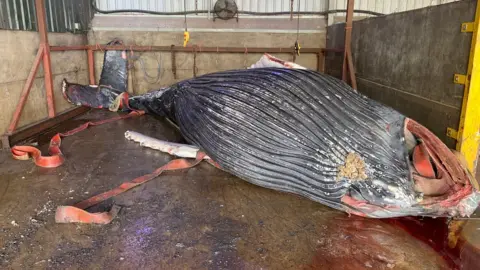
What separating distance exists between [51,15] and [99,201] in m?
3.99

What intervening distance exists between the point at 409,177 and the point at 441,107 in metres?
0.92

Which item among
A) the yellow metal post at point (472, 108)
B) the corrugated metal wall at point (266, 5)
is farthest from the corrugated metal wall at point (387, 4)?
the yellow metal post at point (472, 108)

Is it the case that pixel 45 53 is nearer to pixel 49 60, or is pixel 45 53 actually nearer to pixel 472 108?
pixel 49 60

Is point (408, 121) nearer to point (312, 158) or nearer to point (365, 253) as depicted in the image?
point (312, 158)

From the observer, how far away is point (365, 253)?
1.92 m

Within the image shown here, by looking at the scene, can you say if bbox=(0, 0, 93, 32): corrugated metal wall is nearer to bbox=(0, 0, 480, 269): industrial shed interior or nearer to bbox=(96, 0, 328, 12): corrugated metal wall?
bbox=(0, 0, 480, 269): industrial shed interior

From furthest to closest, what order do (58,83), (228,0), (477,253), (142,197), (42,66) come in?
(228,0), (58,83), (42,66), (142,197), (477,253)

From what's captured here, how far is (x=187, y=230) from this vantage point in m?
2.11

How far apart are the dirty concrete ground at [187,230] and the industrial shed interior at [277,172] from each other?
11 mm

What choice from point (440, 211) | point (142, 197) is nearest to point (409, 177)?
point (440, 211)

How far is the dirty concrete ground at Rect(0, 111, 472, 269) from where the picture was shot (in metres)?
1.84

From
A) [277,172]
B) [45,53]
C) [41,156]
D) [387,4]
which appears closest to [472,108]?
[277,172]

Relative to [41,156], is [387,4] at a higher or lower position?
higher

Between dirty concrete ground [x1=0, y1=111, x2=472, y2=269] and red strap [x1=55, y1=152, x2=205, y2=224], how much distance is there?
42 mm
